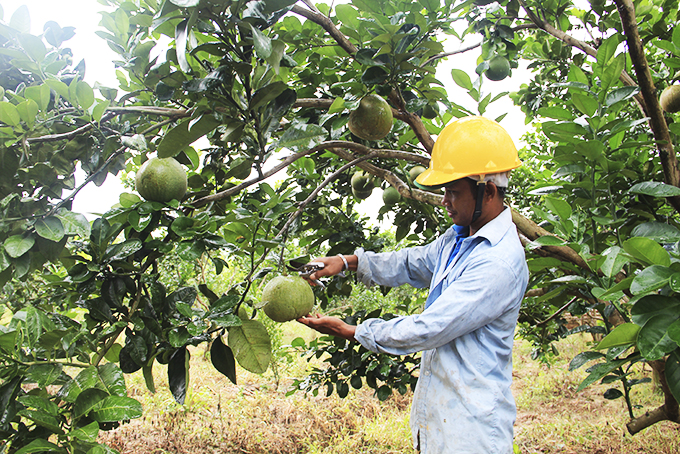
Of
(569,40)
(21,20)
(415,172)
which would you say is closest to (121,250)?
(21,20)

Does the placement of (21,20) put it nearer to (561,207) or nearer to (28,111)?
(28,111)

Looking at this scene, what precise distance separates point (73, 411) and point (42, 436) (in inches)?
3.6

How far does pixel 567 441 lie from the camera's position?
3.54 meters

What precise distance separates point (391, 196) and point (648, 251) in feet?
5.43

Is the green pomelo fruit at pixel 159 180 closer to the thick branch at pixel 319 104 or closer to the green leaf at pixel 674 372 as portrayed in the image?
the thick branch at pixel 319 104

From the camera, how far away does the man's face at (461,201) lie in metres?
1.46

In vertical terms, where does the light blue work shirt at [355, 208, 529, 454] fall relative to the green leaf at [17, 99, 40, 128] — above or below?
below

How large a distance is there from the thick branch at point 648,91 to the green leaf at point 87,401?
6.16 ft

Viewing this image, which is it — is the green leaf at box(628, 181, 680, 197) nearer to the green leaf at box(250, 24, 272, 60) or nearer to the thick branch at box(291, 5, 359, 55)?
the thick branch at box(291, 5, 359, 55)

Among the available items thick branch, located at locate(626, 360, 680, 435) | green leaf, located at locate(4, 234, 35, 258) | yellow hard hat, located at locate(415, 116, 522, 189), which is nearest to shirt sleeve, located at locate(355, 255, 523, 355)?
yellow hard hat, located at locate(415, 116, 522, 189)

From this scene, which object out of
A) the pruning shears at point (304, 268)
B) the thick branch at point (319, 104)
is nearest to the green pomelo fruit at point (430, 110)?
the thick branch at point (319, 104)

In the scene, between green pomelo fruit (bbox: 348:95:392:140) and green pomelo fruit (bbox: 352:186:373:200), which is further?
green pomelo fruit (bbox: 352:186:373:200)

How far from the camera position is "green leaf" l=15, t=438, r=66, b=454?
2.91ft

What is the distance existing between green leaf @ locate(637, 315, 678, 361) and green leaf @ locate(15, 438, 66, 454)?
1.30 m
